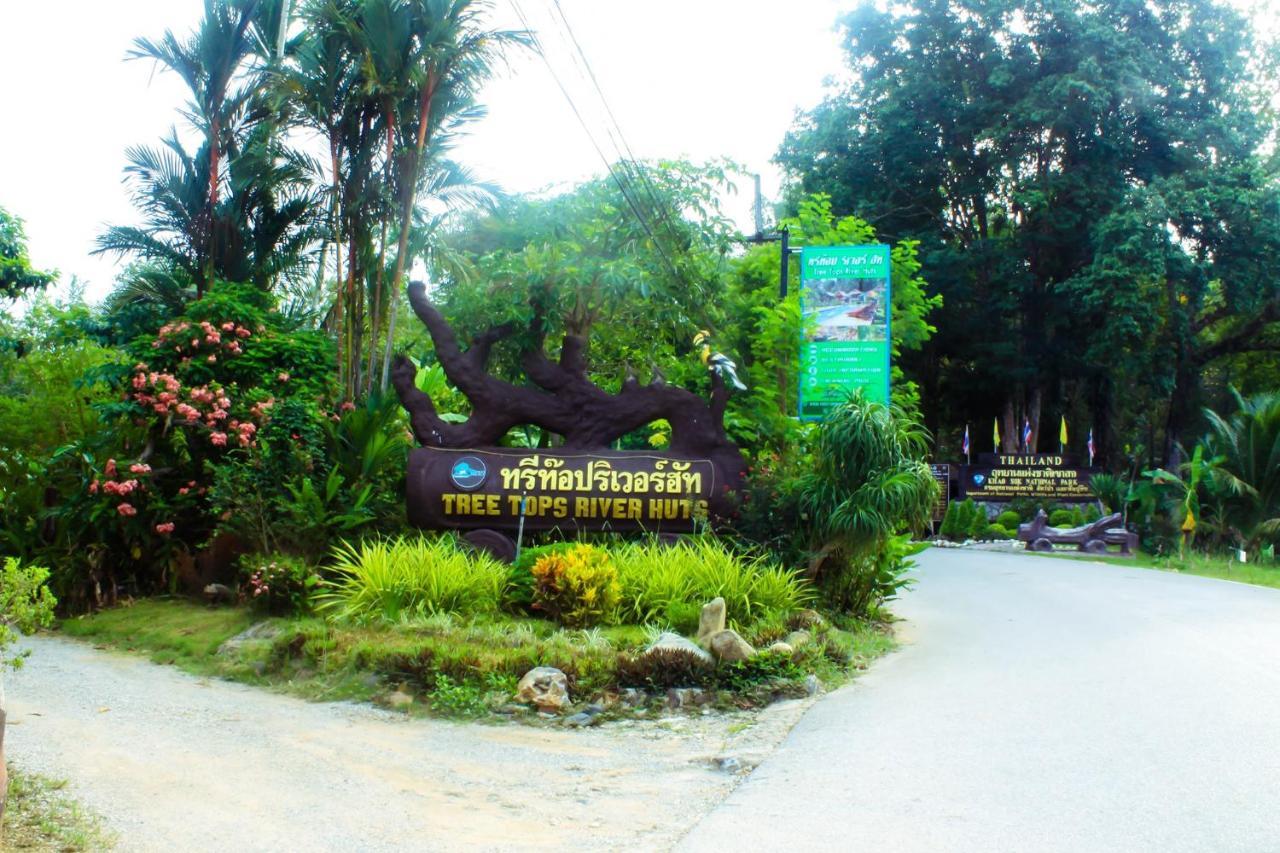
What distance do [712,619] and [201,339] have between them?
7989mm

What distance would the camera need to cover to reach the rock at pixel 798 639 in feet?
34.2

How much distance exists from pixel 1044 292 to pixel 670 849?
113ft

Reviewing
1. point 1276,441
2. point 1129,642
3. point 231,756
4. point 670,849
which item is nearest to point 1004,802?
point 670,849

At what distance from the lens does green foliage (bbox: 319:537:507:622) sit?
442 inches

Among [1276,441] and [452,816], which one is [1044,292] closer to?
[1276,441]

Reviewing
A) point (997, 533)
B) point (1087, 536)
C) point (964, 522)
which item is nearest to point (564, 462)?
point (1087, 536)

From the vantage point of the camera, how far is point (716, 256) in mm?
20797

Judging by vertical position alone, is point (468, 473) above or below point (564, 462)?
below

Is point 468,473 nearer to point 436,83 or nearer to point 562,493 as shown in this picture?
point 562,493

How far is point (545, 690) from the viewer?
9078mm

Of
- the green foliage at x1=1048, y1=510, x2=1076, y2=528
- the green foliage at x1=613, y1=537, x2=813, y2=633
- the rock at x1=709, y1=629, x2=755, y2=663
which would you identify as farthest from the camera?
the green foliage at x1=1048, y1=510, x2=1076, y2=528

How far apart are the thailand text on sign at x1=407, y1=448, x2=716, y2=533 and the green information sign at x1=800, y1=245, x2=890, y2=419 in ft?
14.2

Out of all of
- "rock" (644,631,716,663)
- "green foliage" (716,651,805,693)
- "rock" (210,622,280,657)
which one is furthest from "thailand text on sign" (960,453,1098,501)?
"rock" (210,622,280,657)

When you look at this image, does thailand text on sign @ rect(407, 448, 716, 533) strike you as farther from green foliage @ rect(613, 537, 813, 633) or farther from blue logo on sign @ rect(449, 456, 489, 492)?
green foliage @ rect(613, 537, 813, 633)
